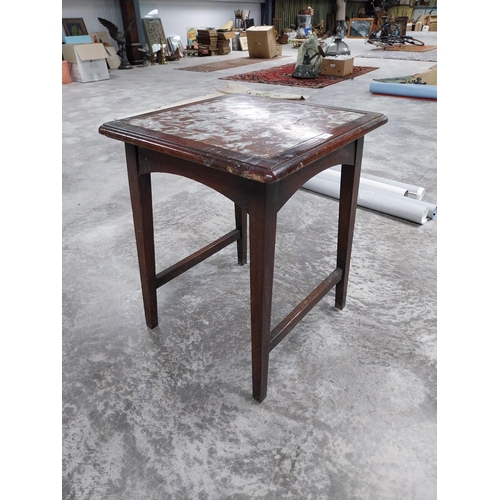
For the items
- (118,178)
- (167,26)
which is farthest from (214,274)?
(167,26)

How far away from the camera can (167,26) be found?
905 centimetres

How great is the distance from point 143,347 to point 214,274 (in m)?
0.51

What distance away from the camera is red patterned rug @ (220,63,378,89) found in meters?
5.70

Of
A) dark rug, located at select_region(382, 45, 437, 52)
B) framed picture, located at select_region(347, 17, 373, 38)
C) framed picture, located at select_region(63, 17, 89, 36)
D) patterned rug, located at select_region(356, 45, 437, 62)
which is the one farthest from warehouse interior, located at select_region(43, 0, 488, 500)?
framed picture, located at select_region(347, 17, 373, 38)

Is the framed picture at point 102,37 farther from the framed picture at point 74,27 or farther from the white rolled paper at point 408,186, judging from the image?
the white rolled paper at point 408,186

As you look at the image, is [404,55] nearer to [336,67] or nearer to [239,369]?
[336,67]

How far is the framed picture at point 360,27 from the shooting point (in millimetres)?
13062

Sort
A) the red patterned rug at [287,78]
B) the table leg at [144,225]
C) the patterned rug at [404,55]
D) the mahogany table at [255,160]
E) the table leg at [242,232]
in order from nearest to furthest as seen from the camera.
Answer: the mahogany table at [255,160]
the table leg at [144,225]
the table leg at [242,232]
the red patterned rug at [287,78]
the patterned rug at [404,55]

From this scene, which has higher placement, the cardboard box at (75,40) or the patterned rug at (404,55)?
the cardboard box at (75,40)

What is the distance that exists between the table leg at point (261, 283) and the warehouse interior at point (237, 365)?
123 millimetres

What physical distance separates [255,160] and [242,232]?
91 cm

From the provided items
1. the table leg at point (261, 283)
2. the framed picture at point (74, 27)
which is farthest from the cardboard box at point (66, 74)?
the table leg at point (261, 283)

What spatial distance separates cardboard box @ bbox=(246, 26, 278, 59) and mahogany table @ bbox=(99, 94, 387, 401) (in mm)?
7826

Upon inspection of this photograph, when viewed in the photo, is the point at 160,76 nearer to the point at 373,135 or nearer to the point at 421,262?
the point at 373,135
